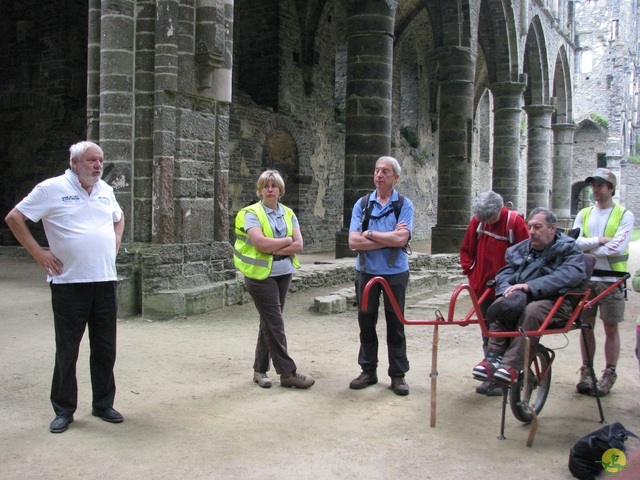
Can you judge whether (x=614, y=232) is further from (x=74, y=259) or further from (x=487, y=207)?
(x=74, y=259)

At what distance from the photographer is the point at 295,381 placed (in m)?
4.63

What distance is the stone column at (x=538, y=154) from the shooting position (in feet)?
74.3

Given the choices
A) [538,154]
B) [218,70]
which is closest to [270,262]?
[218,70]

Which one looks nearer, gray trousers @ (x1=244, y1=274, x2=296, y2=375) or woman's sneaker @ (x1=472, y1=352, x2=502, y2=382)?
woman's sneaker @ (x1=472, y1=352, x2=502, y2=382)

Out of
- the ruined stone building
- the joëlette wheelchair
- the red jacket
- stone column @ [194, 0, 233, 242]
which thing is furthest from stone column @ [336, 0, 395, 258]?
the joëlette wheelchair

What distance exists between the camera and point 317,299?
815cm

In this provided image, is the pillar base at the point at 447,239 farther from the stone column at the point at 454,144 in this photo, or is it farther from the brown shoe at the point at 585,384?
the brown shoe at the point at 585,384

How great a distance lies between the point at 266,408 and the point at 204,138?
171 inches

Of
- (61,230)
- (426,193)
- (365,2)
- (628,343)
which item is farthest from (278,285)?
(426,193)

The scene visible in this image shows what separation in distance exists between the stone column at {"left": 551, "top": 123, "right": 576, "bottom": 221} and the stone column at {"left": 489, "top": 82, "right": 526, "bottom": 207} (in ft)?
21.8

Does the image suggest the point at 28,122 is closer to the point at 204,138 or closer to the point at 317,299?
the point at 204,138

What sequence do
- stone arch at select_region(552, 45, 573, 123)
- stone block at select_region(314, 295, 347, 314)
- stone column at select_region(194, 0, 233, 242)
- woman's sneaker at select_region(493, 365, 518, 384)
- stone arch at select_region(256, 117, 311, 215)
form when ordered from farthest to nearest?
stone arch at select_region(552, 45, 573, 123) → stone arch at select_region(256, 117, 311, 215) → stone block at select_region(314, 295, 347, 314) → stone column at select_region(194, 0, 233, 242) → woman's sneaker at select_region(493, 365, 518, 384)

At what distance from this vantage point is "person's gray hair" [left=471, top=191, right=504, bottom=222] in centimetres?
454

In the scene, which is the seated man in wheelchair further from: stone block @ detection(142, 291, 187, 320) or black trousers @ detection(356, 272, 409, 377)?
stone block @ detection(142, 291, 187, 320)
